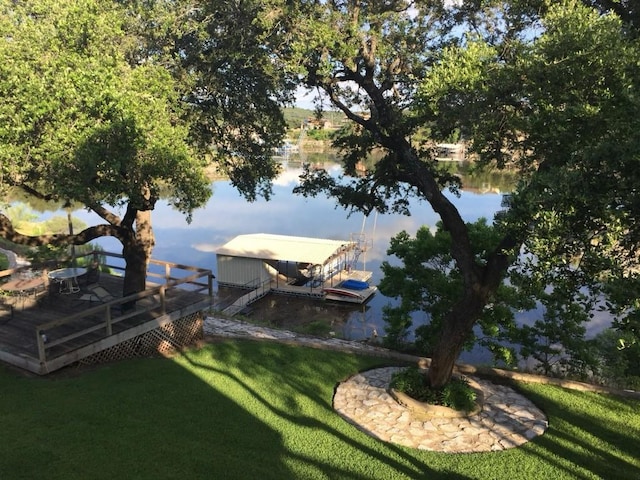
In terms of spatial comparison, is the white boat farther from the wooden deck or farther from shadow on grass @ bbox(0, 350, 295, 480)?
shadow on grass @ bbox(0, 350, 295, 480)

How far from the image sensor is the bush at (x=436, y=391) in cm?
946

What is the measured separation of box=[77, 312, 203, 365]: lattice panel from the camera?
10828mm

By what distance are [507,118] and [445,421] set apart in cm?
574

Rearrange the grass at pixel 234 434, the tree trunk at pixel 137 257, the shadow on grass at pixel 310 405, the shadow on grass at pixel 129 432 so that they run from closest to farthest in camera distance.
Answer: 1. the shadow on grass at pixel 129 432
2. the grass at pixel 234 434
3. the shadow on grass at pixel 310 405
4. the tree trunk at pixel 137 257

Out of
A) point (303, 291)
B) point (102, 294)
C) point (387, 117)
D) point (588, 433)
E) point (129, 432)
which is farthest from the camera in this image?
point (303, 291)

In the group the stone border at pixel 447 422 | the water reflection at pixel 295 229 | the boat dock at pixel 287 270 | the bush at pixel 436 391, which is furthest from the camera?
the boat dock at pixel 287 270

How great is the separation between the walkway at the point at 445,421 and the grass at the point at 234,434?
0.30 m

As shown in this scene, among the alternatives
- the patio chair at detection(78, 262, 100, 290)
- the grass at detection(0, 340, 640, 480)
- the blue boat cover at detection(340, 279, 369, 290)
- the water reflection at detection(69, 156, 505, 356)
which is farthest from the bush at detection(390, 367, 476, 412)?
the blue boat cover at detection(340, 279, 369, 290)

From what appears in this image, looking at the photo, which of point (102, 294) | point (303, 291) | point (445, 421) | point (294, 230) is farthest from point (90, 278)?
point (294, 230)

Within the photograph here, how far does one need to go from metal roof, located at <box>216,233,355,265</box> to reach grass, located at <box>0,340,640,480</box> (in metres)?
18.9

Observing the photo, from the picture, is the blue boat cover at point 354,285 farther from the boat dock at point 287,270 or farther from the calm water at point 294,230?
the calm water at point 294,230

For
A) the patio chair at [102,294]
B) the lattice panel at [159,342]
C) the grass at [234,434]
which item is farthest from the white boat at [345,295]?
the grass at [234,434]

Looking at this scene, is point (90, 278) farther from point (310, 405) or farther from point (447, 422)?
point (447, 422)

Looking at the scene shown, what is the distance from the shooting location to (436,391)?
9727mm
